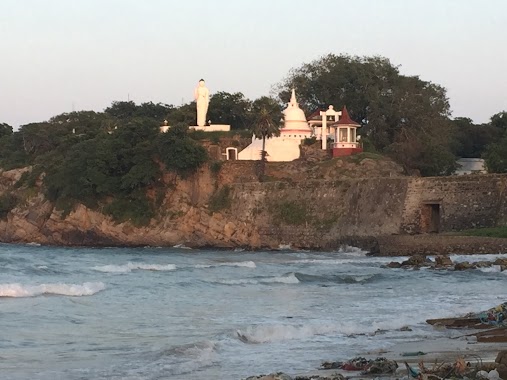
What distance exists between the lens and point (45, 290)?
28.4 meters

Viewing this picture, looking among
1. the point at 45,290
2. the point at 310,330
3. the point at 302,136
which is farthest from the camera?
the point at 302,136

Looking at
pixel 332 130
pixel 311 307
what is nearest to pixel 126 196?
pixel 332 130

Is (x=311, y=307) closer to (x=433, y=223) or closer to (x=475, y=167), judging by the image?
(x=433, y=223)

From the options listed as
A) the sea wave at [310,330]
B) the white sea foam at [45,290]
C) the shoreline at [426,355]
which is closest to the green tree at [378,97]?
the white sea foam at [45,290]

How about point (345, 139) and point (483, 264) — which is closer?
point (483, 264)

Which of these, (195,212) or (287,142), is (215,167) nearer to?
(195,212)

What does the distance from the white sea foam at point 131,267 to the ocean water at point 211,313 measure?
3.7 inches

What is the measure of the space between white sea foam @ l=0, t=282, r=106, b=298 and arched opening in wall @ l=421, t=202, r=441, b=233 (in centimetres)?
2296

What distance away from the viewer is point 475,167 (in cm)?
6950

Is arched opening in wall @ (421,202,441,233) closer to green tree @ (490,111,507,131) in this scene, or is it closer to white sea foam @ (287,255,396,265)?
white sea foam @ (287,255,396,265)

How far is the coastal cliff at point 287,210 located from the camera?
1860 inches

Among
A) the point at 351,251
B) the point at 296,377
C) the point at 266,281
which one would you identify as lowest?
the point at 351,251

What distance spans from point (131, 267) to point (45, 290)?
421 inches

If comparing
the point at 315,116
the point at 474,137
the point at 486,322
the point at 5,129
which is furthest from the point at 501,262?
the point at 5,129
